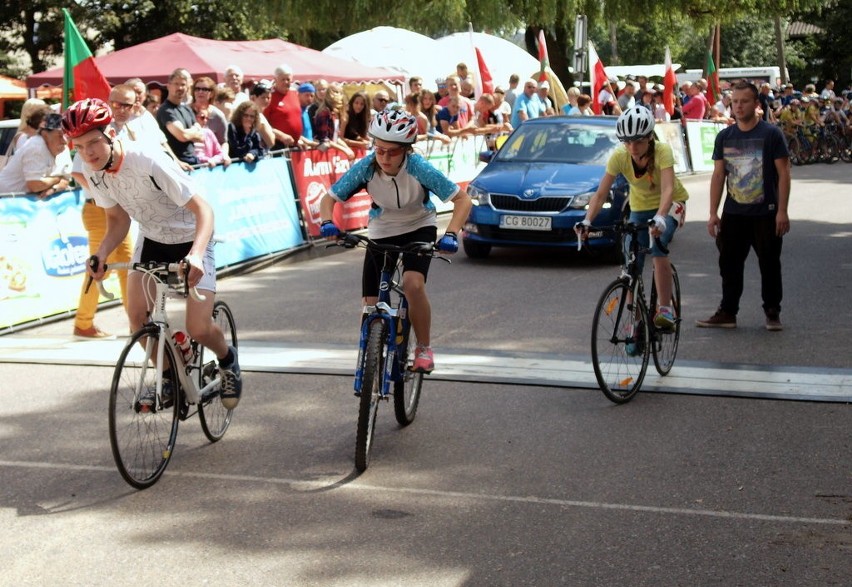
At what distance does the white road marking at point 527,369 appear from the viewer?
8375 millimetres


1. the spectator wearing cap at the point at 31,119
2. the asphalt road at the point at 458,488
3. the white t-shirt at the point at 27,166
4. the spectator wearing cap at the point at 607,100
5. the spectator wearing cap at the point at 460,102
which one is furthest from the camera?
the spectator wearing cap at the point at 607,100

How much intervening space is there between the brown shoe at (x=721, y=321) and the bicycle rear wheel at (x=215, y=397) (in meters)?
4.61

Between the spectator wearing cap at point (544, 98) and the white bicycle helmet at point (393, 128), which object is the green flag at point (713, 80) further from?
the white bicycle helmet at point (393, 128)

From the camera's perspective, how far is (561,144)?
1594 cm

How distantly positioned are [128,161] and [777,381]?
4.54 m

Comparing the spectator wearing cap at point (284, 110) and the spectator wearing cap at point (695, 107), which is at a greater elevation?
the spectator wearing cap at point (284, 110)

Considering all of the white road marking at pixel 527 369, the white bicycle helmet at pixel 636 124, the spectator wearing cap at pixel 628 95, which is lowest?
the spectator wearing cap at pixel 628 95

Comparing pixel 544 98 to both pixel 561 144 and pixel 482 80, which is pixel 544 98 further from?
pixel 561 144

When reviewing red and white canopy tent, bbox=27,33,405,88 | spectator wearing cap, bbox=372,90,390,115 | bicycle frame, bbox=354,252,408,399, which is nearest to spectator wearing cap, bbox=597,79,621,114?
red and white canopy tent, bbox=27,33,405,88

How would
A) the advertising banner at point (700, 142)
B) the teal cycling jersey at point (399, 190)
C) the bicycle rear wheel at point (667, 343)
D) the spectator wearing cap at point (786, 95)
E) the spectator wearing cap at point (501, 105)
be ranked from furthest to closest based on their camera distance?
the spectator wearing cap at point (786, 95), the advertising banner at point (700, 142), the spectator wearing cap at point (501, 105), the bicycle rear wheel at point (667, 343), the teal cycling jersey at point (399, 190)

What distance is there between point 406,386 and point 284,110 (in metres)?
8.98

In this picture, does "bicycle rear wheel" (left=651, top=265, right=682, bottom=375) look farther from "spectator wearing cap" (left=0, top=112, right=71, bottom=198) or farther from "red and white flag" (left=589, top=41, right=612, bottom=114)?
"red and white flag" (left=589, top=41, right=612, bottom=114)

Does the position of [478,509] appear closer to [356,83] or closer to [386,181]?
[386,181]

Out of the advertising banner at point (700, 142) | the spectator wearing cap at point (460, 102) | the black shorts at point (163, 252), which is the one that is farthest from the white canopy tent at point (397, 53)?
the black shorts at point (163, 252)
